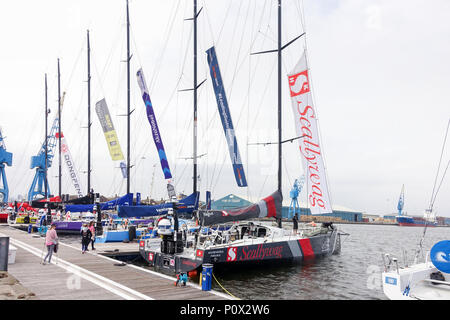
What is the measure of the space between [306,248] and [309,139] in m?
6.30

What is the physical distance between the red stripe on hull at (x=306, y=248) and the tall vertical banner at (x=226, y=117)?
4.86 m

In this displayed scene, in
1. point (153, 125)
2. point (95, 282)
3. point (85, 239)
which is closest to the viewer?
point (95, 282)

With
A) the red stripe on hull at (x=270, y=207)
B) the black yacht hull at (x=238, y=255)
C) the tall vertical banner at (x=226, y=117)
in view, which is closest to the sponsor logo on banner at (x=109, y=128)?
the tall vertical banner at (x=226, y=117)

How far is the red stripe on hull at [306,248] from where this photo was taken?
1841 centimetres

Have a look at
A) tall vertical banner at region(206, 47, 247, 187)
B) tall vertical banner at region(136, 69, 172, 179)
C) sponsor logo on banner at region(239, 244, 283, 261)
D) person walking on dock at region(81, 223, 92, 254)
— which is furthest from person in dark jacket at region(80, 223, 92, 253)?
tall vertical banner at region(206, 47, 247, 187)

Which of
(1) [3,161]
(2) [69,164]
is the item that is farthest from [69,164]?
(1) [3,161]

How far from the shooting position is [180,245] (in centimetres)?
1491

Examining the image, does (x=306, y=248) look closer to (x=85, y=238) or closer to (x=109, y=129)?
(x=85, y=238)

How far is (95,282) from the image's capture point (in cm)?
1081

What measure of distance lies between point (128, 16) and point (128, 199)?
18.5m

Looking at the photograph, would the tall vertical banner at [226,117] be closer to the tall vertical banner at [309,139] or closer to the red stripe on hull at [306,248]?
the tall vertical banner at [309,139]

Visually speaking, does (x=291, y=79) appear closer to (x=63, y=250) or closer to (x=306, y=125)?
(x=306, y=125)
